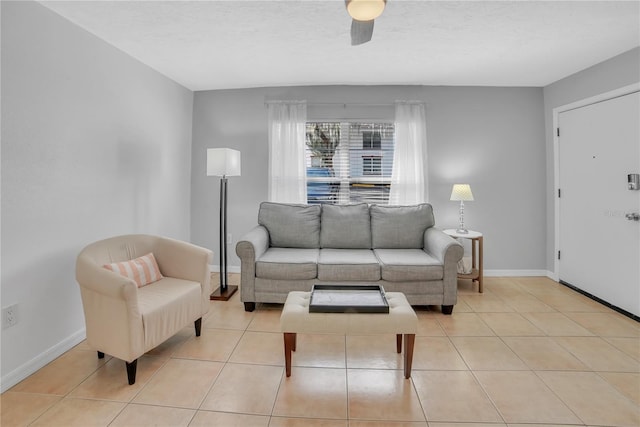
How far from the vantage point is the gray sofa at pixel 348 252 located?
298cm

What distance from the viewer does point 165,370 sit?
2100 millimetres

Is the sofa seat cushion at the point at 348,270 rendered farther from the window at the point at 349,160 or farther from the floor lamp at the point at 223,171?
the window at the point at 349,160

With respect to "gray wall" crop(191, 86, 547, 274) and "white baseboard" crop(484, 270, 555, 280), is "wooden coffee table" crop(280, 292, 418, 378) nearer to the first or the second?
"gray wall" crop(191, 86, 547, 274)

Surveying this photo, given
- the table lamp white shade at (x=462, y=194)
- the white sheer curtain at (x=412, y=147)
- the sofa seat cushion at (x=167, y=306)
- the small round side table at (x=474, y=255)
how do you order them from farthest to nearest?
the white sheer curtain at (x=412, y=147) → the table lamp white shade at (x=462, y=194) → the small round side table at (x=474, y=255) → the sofa seat cushion at (x=167, y=306)

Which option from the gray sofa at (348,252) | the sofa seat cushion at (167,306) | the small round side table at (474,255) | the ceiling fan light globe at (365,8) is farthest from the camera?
the small round side table at (474,255)

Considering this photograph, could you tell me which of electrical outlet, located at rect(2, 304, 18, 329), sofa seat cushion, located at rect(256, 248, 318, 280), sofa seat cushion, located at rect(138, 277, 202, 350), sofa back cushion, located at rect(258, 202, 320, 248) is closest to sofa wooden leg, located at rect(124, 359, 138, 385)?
sofa seat cushion, located at rect(138, 277, 202, 350)

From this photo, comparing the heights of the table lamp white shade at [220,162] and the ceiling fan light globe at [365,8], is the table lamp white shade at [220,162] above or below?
below

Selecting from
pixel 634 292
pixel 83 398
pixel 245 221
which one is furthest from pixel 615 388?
pixel 245 221

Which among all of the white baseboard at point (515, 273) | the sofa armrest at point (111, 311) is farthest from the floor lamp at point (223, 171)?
the white baseboard at point (515, 273)

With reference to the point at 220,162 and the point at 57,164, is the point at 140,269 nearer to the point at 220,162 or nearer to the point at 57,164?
the point at 57,164

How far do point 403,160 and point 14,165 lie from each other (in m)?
3.52

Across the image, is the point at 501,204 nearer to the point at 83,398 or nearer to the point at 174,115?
the point at 174,115

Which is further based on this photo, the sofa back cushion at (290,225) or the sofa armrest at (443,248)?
the sofa back cushion at (290,225)

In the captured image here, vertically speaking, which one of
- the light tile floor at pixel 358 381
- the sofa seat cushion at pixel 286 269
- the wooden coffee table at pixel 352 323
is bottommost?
the light tile floor at pixel 358 381
